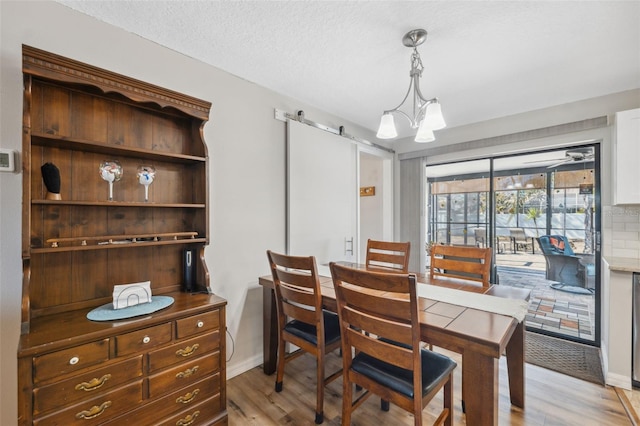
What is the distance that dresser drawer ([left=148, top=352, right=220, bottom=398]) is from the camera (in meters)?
1.45

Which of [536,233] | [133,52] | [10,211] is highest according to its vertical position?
[133,52]

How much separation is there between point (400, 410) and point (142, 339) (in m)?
1.68

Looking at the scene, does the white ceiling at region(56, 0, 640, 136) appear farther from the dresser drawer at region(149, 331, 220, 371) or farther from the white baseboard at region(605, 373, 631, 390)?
the white baseboard at region(605, 373, 631, 390)

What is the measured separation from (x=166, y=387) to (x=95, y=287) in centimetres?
71

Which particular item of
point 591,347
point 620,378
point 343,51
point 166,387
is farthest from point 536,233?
point 166,387

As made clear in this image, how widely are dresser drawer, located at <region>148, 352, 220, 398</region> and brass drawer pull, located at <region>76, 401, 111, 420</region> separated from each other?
19 centimetres

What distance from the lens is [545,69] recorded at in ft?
7.10

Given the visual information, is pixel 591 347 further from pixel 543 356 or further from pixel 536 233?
pixel 536 233

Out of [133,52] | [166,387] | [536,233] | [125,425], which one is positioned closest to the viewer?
[125,425]

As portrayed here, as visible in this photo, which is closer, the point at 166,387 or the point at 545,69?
the point at 166,387

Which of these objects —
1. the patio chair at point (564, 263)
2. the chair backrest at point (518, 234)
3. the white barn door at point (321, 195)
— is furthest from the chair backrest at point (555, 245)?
the white barn door at point (321, 195)

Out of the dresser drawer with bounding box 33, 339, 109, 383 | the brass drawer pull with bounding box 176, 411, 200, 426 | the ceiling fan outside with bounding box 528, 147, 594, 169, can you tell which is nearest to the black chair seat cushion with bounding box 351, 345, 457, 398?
the brass drawer pull with bounding box 176, 411, 200, 426

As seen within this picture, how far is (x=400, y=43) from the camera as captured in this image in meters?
1.85

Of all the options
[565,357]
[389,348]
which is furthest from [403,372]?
[565,357]
